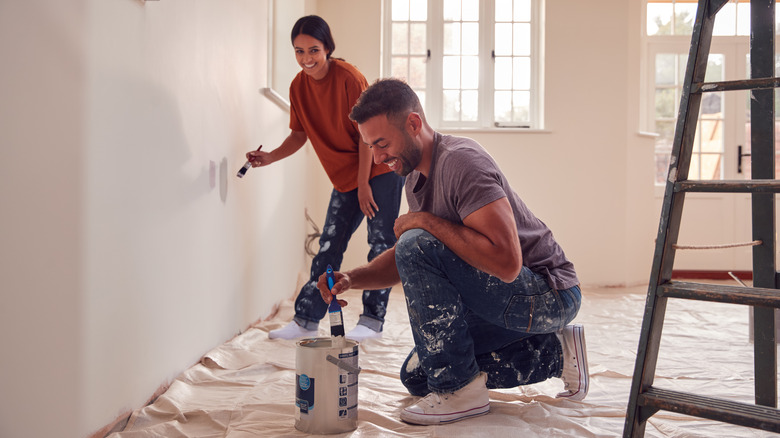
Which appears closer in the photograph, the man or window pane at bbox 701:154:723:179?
the man

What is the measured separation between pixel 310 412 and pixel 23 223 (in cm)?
70

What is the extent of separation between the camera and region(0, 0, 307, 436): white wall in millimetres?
1083

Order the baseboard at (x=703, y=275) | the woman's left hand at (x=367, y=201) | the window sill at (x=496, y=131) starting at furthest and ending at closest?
the baseboard at (x=703, y=275)
the window sill at (x=496, y=131)
the woman's left hand at (x=367, y=201)

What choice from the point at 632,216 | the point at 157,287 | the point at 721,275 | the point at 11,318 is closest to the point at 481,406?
the point at 157,287

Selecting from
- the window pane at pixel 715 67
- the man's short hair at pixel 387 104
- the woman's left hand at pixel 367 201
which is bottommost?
the woman's left hand at pixel 367 201

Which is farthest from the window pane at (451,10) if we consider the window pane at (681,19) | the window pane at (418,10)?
the window pane at (681,19)

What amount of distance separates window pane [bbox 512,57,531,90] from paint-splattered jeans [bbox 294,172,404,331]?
2.68 m

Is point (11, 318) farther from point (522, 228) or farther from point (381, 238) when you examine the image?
point (381, 238)

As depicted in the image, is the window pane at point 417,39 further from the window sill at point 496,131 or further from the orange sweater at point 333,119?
the orange sweater at point 333,119

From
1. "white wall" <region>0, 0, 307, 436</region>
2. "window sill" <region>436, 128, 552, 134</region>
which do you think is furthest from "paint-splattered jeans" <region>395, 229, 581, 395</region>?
"window sill" <region>436, 128, 552, 134</region>

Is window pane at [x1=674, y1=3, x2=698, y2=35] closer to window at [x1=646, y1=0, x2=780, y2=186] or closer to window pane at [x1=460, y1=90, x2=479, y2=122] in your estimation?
window at [x1=646, y1=0, x2=780, y2=186]

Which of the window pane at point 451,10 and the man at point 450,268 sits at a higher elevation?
the window pane at point 451,10

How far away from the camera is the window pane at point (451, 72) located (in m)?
4.93

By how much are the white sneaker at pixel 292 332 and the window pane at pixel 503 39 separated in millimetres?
3104
